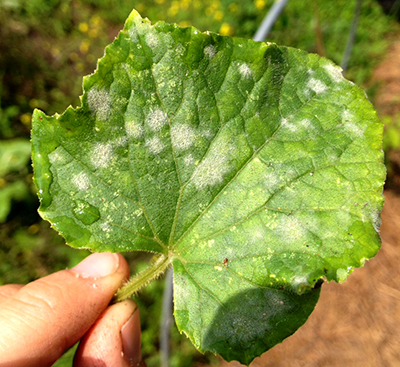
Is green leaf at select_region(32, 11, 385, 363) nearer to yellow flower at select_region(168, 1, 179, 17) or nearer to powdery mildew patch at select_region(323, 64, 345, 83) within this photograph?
powdery mildew patch at select_region(323, 64, 345, 83)

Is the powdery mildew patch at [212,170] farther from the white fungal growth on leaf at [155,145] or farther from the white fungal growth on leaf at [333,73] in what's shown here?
the white fungal growth on leaf at [333,73]

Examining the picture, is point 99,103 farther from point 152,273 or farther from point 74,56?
point 74,56

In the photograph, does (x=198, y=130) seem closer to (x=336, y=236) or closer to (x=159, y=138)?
(x=159, y=138)

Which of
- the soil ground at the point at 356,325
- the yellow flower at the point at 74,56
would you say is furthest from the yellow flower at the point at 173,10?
the soil ground at the point at 356,325

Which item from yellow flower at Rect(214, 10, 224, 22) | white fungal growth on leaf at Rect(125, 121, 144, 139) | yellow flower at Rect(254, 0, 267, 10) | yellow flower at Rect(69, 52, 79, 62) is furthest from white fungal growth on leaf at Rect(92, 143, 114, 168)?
yellow flower at Rect(69, 52, 79, 62)

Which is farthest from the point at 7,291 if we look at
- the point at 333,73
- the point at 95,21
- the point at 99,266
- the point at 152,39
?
the point at 95,21

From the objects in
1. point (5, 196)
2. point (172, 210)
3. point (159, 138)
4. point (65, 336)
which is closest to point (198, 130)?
point (159, 138)
